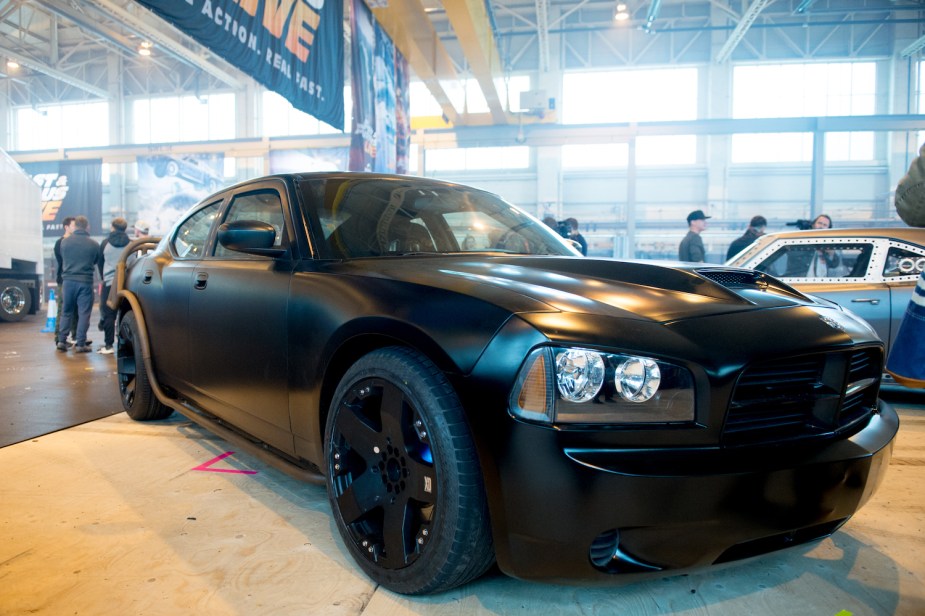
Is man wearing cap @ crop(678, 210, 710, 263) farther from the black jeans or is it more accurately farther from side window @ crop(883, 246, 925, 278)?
the black jeans

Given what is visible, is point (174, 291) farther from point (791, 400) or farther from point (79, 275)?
point (79, 275)

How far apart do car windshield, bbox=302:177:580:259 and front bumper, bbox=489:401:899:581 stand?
3.72 feet

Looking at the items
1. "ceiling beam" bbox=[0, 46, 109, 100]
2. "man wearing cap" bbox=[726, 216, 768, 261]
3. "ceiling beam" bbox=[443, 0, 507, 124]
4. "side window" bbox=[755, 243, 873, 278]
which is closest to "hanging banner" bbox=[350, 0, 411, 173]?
"ceiling beam" bbox=[443, 0, 507, 124]

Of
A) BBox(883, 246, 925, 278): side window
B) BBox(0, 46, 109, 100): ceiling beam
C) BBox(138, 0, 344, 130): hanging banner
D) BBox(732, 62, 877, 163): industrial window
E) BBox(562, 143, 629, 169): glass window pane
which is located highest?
BBox(0, 46, 109, 100): ceiling beam

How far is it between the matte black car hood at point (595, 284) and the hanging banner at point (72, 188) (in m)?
22.2

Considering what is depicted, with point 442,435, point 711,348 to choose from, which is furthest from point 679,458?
point 442,435

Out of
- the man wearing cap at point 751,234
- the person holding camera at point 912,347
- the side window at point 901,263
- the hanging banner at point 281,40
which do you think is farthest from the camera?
the man wearing cap at point 751,234

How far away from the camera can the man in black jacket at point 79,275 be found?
7.54 metres

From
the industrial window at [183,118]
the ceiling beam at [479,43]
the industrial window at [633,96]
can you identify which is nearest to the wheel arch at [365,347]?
the ceiling beam at [479,43]

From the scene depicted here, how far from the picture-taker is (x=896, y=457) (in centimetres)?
320

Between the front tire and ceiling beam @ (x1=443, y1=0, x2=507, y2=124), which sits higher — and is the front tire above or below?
below

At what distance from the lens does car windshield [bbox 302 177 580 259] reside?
2.34 m

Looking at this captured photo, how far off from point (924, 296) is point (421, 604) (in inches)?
95.2

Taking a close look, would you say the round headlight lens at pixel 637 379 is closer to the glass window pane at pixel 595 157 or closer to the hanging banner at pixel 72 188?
the glass window pane at pixel 595 157
